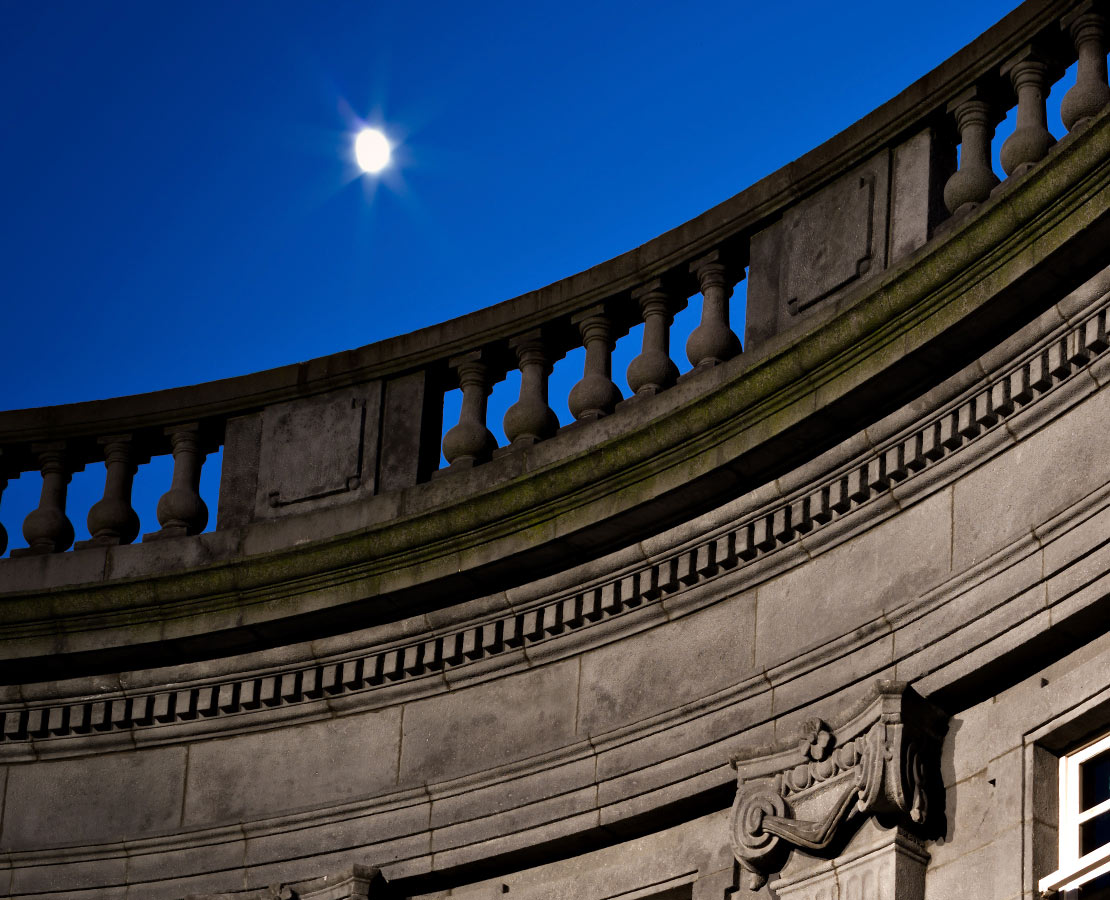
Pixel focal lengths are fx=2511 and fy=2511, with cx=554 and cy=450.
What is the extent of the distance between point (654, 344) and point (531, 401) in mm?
1016

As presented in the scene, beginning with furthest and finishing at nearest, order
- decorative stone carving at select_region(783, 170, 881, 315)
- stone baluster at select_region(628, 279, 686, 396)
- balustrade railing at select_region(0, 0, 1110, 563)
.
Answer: stone baluster at select_region(628, 279, 686, 396) < decorative stone carving at select_region(783, 170, 881, 315) < balustrade railing at select_region(0, 0, 1110, 563)

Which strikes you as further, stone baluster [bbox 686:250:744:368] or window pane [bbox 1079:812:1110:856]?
stone baluster [bbox 686:250:744:368]

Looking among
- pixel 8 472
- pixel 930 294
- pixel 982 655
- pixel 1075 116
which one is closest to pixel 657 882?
pixel 982 655

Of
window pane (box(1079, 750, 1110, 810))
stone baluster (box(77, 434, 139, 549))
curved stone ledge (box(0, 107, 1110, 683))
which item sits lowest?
window pane (box(1079, 750, 1110, 810))

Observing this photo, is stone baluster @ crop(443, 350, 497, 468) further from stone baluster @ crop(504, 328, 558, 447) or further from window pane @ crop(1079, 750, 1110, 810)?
window pane @ crop(1079, 750, 1110, 810)

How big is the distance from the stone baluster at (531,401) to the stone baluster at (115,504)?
315 cm

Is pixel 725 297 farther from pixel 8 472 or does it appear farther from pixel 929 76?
pixel 8 472

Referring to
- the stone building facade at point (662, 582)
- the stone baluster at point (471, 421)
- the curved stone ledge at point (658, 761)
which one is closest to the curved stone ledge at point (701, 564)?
the stone building facade at point (662, 582)

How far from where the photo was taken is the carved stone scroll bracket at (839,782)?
14.1 m

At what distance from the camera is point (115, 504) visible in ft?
61.7

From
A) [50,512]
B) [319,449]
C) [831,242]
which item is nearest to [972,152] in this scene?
[831,242]

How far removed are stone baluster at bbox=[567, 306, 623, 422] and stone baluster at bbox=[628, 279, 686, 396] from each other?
21 centimetres

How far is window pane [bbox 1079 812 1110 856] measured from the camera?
1345 cm

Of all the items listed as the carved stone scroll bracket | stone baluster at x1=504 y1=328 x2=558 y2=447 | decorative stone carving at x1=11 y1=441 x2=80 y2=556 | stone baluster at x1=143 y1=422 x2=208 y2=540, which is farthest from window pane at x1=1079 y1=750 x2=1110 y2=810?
decorative stone carving at x1=11 y1=441 x2=80 y2=556
